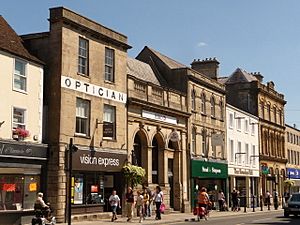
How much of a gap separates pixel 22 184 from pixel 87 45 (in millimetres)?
8385

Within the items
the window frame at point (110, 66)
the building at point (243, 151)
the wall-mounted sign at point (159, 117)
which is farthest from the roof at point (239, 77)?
the window frame at point (110, 66)

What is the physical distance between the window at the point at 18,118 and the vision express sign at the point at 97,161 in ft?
10.7

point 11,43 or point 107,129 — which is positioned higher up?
point 11,43

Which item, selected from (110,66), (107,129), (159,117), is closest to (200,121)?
(159,117)

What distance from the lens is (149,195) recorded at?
30.8 metres

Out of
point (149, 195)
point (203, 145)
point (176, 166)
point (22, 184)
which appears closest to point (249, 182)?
point (203, 145)

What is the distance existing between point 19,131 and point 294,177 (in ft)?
172

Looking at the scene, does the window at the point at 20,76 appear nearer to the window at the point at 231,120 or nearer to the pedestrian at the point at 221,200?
the pedestrian at the point at 221,200

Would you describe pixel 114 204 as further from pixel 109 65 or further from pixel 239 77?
pixel 239 77

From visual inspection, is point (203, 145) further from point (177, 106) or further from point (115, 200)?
point (115, 200)

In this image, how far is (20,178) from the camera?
24.2 m

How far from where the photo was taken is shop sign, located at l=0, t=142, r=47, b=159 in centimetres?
2276

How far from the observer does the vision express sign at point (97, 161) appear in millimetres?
26578

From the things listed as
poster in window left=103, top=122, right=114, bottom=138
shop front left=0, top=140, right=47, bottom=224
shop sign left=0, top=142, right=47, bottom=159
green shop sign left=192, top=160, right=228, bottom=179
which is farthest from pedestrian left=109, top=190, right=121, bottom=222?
green shop sign left=192, top=160, right=228, bottom=179
